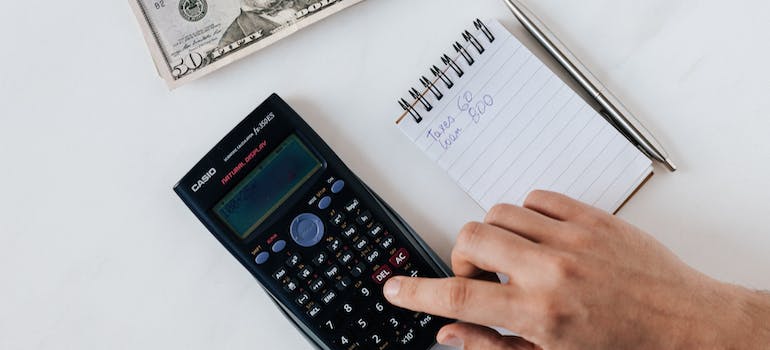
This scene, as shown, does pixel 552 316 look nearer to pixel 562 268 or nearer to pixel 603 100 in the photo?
pixel 562 268

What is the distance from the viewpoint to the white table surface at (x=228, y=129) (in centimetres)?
62

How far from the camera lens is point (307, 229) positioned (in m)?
0.60

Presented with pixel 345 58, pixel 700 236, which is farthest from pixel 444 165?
pixel 700 236

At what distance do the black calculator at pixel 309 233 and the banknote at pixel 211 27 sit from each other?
8 cm

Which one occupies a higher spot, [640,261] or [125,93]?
[125,93]

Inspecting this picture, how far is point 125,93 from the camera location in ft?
2.13

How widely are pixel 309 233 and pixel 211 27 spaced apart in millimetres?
220

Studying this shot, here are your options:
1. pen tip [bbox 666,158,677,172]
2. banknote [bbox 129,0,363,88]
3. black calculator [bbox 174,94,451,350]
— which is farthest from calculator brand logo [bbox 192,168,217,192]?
pen tip [bbox 666,158,677,172]

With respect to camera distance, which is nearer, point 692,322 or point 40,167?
point 692,322

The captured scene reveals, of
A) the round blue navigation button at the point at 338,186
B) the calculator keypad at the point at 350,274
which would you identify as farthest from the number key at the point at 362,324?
the round blue navigation button at the point at 338,186

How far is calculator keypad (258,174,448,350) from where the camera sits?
60cm

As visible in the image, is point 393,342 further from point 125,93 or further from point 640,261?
point 125,93

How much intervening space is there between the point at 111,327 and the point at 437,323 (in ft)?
0.99

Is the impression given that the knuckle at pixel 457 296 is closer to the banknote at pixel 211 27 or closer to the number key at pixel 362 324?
the number key at pixel 362 324
